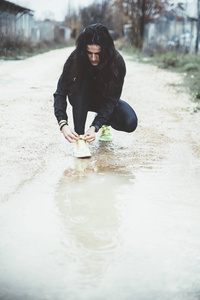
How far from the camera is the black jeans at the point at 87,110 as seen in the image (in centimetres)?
283

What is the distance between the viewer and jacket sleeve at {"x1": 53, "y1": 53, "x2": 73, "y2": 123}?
8.97 ft

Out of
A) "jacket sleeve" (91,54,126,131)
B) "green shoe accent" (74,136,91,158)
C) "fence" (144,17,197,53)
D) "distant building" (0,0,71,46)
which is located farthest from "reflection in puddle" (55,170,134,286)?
"fence" (144,17,197,53)

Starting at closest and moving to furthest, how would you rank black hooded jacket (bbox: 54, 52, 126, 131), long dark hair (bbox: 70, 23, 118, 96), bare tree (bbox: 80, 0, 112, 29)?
long dark hair (bbox: 70, 23, 118, 96) → black hooded jacket (bbox: 54, 52, 126, 131) → bare tree (bbox: 80, 0, 112, 29)

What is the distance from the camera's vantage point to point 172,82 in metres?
7.49

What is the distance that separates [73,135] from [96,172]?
1.08ft

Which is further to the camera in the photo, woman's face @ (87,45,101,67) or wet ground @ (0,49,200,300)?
woman's face @ (87,45,101,67)

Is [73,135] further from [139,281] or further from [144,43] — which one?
[144,43]

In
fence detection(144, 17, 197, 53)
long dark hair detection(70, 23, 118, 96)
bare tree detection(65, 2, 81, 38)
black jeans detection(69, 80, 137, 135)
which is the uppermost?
bare tree detection(65, 2, 81, 38)

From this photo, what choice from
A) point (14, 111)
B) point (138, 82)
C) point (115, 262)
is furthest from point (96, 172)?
point (138, 82)

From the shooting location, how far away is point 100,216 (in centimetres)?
185

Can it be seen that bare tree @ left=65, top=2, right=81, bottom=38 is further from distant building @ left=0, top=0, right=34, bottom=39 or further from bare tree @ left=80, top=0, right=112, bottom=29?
distant building @ left=0, top=0, right=34, bottom=39

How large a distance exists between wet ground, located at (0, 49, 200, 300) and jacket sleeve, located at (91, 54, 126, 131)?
262mm

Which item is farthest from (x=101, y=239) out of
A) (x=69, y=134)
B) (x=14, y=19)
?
(x=14, y=19)

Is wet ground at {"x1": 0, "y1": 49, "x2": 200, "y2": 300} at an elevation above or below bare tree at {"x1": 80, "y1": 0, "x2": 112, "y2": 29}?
below
